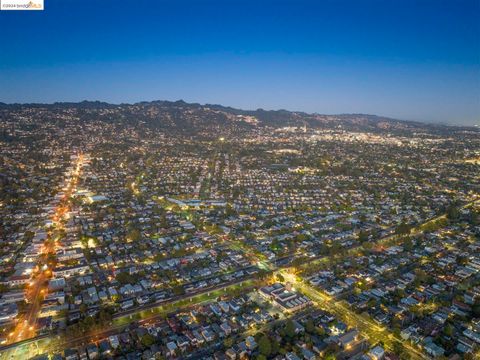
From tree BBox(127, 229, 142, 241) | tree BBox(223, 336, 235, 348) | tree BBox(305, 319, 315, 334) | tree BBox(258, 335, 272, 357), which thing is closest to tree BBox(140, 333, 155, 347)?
tree BBox(223, 336, 235, 348)

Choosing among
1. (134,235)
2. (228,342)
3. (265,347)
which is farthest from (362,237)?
(134,235)

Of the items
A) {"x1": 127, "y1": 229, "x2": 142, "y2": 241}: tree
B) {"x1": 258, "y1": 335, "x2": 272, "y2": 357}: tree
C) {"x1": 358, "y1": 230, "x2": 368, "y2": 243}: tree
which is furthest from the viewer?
{"x1": 127, "y1": 229, "x2": 142, "y2": 241}: tree

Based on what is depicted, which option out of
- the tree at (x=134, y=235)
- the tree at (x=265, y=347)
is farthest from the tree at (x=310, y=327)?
the tree at (x=134, y=235)

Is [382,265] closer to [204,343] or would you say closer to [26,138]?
[204,343]

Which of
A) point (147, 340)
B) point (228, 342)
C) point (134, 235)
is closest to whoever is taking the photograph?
point (147, 340)

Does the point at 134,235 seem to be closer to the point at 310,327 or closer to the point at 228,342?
the point at 228,342

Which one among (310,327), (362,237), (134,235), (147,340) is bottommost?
(134,235)

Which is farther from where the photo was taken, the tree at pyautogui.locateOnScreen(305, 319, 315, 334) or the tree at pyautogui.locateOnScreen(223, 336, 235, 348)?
the tree at pyautogui.locateOnScreen(305, 319, 315, 334)

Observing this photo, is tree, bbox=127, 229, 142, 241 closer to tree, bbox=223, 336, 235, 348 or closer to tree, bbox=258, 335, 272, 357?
tree, bbox=223, 336, 235, 348

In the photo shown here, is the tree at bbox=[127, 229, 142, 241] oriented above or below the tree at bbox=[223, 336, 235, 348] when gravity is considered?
below

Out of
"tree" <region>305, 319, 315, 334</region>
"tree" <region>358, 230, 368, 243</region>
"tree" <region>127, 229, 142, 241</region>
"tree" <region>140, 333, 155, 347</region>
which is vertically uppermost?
"tree" <region>358, 230, 368, 243</region>

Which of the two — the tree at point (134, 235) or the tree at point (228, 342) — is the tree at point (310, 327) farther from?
the tree at point (134, 235)

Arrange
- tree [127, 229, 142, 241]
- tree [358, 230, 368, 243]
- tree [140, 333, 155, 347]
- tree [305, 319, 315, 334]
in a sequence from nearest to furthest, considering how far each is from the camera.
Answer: tree [140, 333, 155, 347] < tree [305, 319, 315, 334] < tree [358, 230, 368, 243] < tree [127, 229, 142, 241]
